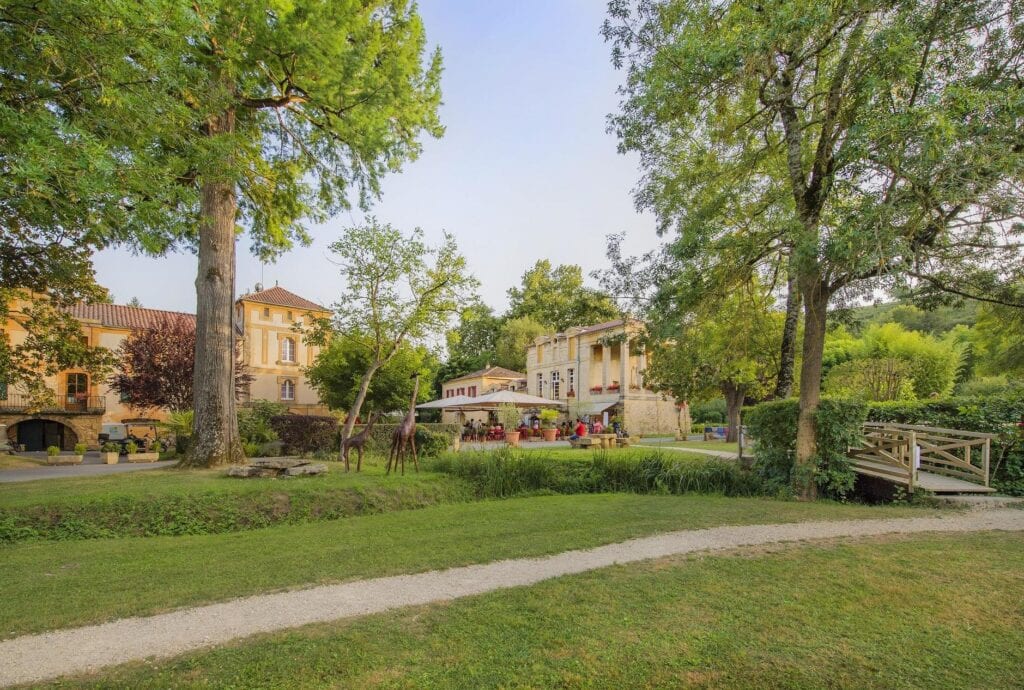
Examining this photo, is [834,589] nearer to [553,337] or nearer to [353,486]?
[353,486]

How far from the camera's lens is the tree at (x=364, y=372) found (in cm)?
1625

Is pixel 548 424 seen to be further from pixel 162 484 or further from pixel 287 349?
pixel 162 484

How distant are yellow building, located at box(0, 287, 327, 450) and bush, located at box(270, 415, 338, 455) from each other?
2.81 m

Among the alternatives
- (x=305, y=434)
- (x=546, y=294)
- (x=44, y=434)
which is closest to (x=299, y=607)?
(x=305, y=434)

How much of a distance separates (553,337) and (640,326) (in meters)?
27.8

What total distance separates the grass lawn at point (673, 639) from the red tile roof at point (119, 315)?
28.4m

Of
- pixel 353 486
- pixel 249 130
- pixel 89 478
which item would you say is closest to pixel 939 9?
pixel 353 486

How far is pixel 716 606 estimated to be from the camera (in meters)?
3.91

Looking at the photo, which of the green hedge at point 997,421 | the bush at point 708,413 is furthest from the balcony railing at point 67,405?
the bush at point 708,413

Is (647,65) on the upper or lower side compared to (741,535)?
upper

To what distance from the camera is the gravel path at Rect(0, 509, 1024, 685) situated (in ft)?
10.5

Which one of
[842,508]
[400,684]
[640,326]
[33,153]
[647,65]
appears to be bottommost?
[842,508]

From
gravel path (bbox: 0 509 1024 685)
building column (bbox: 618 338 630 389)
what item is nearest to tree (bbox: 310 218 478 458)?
gravel path (bbox: 0 509 1024 685)

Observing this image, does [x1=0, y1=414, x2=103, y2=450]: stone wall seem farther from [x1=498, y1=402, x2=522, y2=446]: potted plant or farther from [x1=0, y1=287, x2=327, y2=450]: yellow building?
[x1=498, y1=402, x2=522, y2=446]: potted plant
